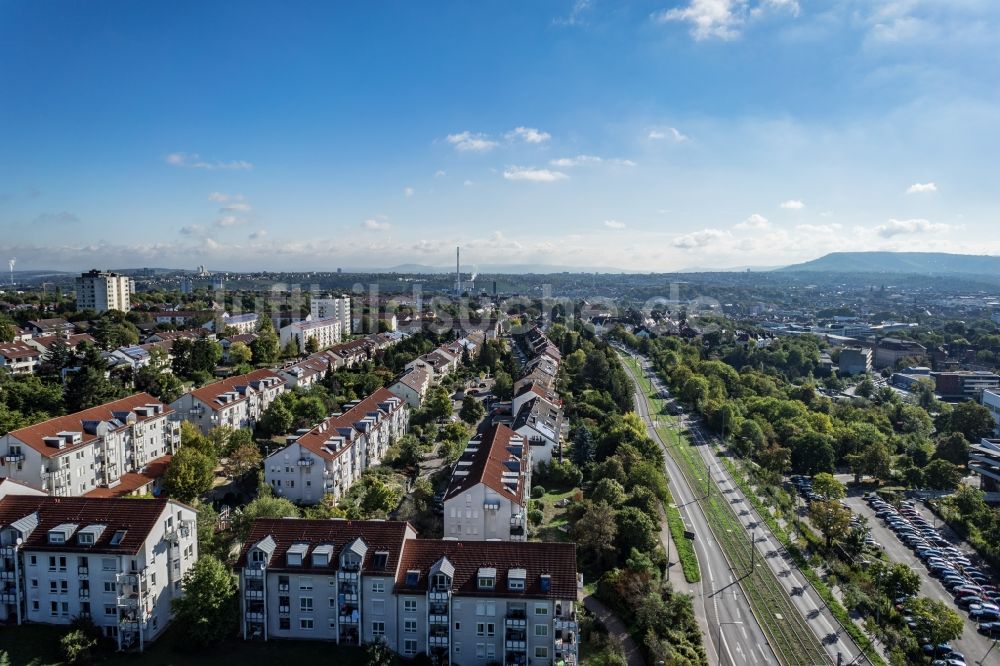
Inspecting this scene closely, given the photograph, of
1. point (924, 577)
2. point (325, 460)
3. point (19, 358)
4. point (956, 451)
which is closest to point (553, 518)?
point (325, 460)

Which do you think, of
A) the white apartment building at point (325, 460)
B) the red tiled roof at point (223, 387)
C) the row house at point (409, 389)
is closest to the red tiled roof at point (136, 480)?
the red tiled roof at point (223, 387)

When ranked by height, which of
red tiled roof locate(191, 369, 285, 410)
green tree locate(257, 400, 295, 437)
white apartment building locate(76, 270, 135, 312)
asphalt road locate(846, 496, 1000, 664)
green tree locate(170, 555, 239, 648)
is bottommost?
asphalt road locate(846, 496, 1000, 664)

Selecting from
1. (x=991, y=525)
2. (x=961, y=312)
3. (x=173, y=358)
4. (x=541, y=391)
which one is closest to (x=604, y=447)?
(x=541, y=391)

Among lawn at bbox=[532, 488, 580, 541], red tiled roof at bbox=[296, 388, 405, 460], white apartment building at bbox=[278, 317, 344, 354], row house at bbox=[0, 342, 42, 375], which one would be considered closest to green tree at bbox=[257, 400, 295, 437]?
red tiled roof at bbox=[296, 388, 405, 460]

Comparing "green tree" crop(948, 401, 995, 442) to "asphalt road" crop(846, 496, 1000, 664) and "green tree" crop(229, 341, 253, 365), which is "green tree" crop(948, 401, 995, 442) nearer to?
"asphalt road" crop(846, 496, 1000, 664)

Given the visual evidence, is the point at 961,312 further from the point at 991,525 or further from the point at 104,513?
the point at 104,513

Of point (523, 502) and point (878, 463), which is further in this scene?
point (878, 463)
